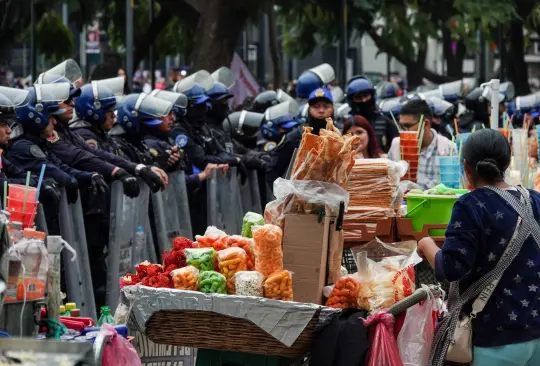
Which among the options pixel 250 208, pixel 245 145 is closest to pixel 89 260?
pixel 250 208

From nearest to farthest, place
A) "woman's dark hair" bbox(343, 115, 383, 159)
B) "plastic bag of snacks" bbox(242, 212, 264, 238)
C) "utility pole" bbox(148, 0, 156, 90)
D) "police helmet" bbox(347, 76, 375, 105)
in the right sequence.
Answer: "plastic bag of snacks" bbox(242, 212, 264, 238), "woman's dark hair" bbox(343, 115, 383, 159), "police helmet" bbox(347, 76, 375, 105), "utility pole" bbox(148, 0, 156, 90)

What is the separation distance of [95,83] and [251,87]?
11.2 meters

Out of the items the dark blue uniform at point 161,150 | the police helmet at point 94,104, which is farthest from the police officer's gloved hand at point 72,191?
the dark blue uniform at point 161,150

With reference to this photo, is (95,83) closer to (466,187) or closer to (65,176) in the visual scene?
(65,176)

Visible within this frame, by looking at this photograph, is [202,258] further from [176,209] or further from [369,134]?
[176,209]

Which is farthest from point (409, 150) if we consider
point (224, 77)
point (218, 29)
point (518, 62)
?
point (518, 62)

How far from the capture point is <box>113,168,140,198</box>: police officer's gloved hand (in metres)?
11.2

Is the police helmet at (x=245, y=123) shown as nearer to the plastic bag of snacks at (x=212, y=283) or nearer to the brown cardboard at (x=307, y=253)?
the brown cardboard at (x=307, y=253)

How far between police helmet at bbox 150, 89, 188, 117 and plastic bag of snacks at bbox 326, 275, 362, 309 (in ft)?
22.0

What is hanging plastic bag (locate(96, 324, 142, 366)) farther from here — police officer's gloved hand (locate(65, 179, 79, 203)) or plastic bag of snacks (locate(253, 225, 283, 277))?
police officer's gloved hand (locate(65, 179, 79, 203))

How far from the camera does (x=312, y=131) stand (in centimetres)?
1284

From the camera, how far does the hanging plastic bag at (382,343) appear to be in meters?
6.45

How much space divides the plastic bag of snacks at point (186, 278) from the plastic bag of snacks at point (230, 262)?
128 mm

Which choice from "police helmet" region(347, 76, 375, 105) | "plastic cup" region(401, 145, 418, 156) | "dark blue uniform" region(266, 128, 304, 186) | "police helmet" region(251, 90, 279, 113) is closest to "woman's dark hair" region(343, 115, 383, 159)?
"dark blue uniform" region(266, 128, 304, 186)
